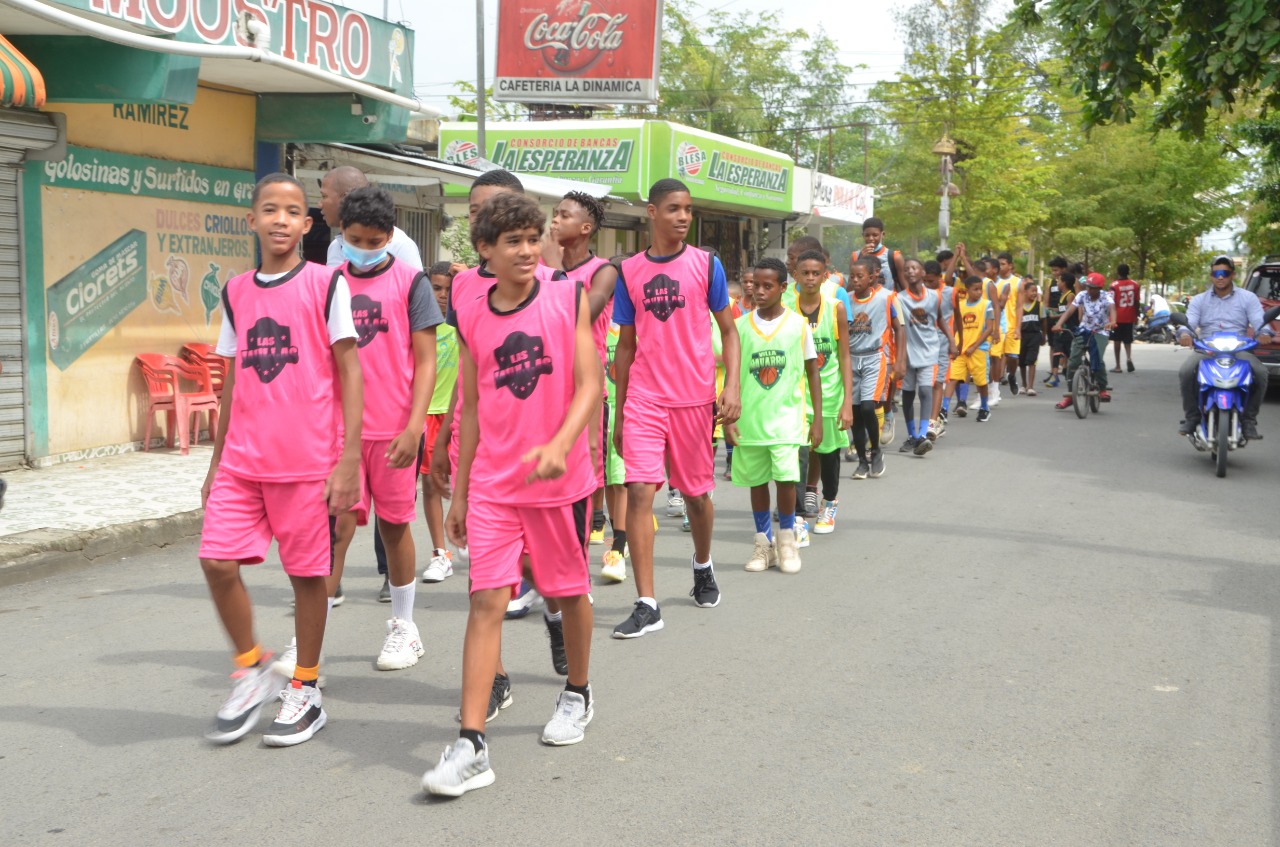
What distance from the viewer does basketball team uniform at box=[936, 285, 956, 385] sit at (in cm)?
1320

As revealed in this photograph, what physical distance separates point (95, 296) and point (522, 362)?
8.35m

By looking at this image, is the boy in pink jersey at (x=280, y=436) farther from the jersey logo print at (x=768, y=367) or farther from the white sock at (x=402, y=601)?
the jersey logo print at (x=768, y=367)

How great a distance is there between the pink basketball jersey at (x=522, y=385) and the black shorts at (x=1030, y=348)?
53.2 feet

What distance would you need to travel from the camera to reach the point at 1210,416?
11.3 metres

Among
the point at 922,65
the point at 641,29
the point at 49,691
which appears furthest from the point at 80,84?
the point at 922,65

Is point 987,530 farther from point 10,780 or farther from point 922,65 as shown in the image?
point 922,65

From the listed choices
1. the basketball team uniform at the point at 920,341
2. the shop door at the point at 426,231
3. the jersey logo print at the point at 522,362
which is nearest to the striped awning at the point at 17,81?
the jersey logo print at the point at 522,362

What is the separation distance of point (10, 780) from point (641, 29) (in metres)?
21.3

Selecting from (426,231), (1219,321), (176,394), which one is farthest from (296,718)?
(426,231)

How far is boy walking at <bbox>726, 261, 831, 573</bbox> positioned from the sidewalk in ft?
12.8

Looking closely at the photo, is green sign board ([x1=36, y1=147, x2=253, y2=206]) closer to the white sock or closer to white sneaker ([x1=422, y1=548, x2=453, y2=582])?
white sneaker ([x1=422, y1=548, x2=453, y2=582])

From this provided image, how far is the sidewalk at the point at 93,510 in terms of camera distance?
7594 mm

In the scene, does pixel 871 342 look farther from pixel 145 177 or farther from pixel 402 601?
pixel 145 177

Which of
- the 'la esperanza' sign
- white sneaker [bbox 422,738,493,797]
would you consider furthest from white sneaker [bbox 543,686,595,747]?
the 'la esperanza' sign
